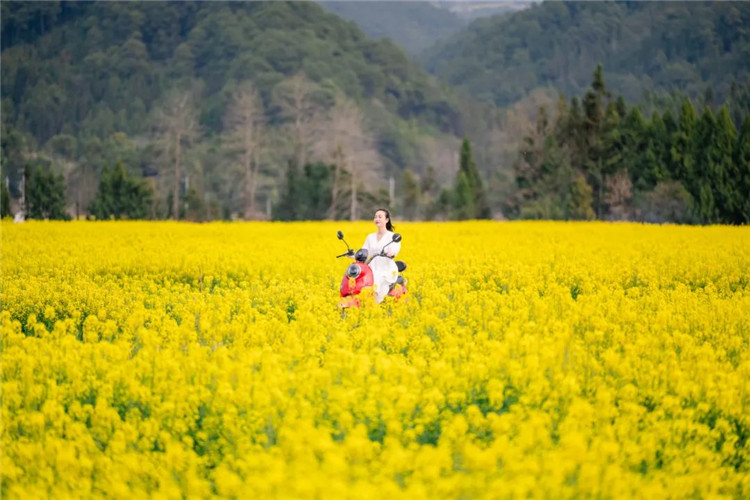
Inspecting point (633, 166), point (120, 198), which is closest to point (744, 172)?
point (633, 166)

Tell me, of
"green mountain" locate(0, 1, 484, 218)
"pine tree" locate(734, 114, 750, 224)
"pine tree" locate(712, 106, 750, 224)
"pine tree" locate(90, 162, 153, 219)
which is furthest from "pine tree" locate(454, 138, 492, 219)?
"green mountain" locate(0, 1, 484, 218)

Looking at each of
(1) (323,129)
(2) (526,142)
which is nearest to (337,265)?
(2) (526,142)

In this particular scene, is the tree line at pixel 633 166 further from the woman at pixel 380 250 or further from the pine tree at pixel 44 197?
the woman at pixel 380 250

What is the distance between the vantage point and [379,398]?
247 inches

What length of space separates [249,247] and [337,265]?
4261mm

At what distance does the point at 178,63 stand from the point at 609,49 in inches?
3098

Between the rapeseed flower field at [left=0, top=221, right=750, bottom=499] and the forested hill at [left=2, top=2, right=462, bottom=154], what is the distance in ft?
286

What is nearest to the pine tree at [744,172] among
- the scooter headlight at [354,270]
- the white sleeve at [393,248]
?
the white sleeve at [393,248]

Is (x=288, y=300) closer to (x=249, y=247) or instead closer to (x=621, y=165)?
(x=249, y=247)

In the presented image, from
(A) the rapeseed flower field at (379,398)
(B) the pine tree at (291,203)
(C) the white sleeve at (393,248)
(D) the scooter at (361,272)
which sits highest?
(B) the pine tree at (291,203)

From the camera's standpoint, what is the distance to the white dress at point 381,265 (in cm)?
1038

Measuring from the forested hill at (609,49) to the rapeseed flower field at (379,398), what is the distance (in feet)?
425

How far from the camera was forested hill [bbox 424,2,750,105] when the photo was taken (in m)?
136

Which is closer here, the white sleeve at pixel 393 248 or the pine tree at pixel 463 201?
the white sleeve at pixel 393 248
